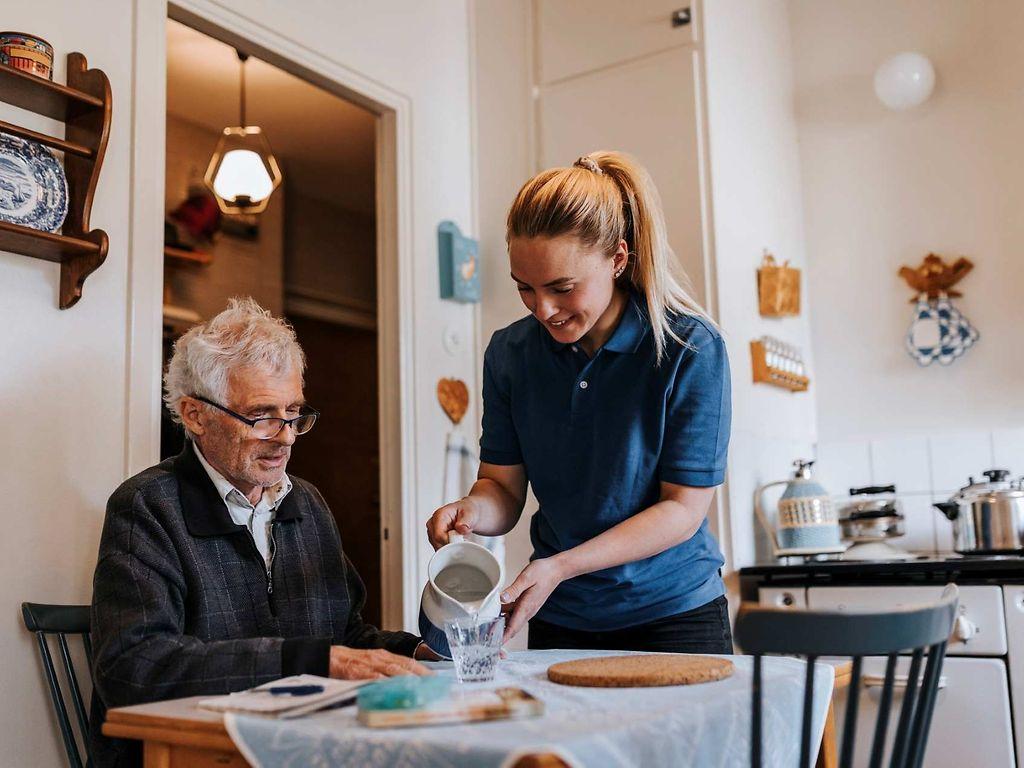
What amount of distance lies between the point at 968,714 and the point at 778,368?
1.05 meters

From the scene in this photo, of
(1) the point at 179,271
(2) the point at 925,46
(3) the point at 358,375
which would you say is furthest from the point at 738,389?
(3) the point at 358,375

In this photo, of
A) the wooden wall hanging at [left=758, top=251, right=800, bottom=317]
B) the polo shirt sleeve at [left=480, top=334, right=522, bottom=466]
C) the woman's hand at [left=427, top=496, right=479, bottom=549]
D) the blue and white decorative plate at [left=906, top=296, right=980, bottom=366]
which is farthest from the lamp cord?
Answer: the woman's hand at [left=427, top=496, right=479, bottom=549]

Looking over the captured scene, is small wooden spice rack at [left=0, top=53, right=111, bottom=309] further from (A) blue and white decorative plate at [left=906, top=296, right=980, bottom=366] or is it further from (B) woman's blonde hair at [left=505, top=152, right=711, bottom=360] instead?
(A) blue and white decorative plate at [left=906, top=296, right=980, bottom=366]

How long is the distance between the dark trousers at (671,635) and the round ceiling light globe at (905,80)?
6.90 feet

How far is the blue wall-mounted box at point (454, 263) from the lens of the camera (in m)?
3.04

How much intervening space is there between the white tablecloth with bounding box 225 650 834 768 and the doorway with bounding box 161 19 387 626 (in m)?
2.67

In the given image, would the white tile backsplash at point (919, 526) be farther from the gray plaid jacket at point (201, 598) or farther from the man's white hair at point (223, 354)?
the man's white hair at point (223, 354)

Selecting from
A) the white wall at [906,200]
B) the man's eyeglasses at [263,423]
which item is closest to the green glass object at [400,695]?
the man's eyeglasses at [263,423]

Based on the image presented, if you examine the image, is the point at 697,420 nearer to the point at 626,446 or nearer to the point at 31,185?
the point at 626,446

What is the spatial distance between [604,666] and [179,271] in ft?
11.7

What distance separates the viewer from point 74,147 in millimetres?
1948

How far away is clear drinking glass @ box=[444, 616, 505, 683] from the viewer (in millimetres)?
1284

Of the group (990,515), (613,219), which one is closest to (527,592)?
(613,219)

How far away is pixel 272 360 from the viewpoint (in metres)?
1.73
